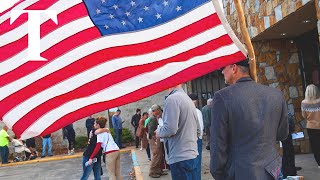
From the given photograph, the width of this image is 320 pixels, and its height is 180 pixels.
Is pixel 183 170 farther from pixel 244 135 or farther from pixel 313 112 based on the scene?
pixel 313 112

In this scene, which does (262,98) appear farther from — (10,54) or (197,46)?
(10,54)

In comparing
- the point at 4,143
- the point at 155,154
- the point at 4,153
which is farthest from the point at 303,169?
the point at 4,153

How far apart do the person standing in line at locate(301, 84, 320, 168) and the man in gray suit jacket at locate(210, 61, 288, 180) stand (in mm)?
5381

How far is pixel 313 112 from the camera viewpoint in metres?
8.03

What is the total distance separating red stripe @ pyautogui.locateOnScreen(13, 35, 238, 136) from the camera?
3252mm

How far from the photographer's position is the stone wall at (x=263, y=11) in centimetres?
781

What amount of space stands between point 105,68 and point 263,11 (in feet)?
22.1

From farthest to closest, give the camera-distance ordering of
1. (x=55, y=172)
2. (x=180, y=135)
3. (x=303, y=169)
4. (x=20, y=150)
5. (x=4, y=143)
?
(x=20, y=150) < (x=4, y=143) < (x=55, y=172) < (x=303, y=169) < (x=180, y=135)

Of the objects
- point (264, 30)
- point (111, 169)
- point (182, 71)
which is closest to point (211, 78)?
point (264, 30)

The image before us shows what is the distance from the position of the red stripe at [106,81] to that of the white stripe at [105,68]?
0.03 meters

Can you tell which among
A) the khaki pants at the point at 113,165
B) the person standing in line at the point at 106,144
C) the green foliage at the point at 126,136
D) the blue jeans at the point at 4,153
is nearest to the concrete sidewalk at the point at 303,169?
the khaki pants at the point at 113,165

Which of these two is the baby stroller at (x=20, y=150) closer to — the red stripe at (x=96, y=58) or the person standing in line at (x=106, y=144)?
the person standing in line at (x=106, y=144)

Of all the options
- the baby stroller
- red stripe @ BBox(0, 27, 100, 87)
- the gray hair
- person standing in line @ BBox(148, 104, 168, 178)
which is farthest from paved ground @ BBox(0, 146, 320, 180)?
red stripe @ BBox(0, 27, 100, 87)

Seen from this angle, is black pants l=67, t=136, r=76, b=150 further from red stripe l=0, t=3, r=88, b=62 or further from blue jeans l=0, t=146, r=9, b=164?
red stripe l=0, t=3, r=88, b=62
